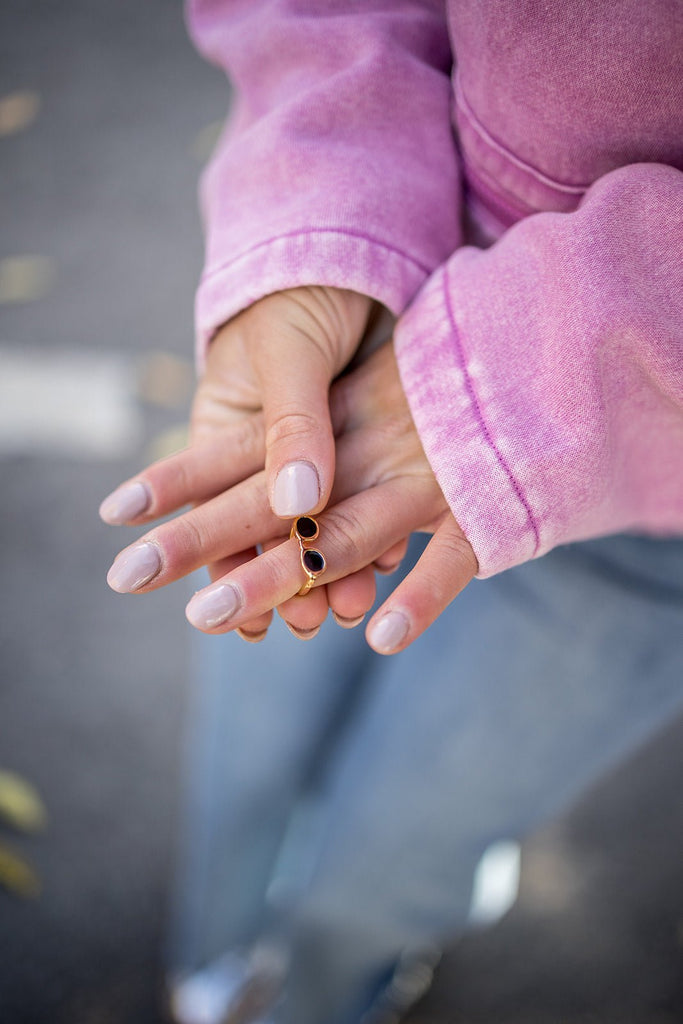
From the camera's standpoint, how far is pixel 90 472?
213 centimetres

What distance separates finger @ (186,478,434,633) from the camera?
649 millimetres

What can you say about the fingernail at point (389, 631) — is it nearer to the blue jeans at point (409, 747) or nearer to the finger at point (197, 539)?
the finger at point (197, 539)

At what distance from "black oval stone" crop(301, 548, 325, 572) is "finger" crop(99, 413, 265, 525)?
0.49ft

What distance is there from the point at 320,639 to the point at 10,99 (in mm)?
2842

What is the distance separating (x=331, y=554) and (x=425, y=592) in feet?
0.30

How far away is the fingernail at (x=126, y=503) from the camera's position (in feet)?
2.41

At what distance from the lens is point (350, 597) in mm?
718

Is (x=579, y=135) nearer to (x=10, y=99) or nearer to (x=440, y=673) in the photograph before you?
(x=440, y=673)

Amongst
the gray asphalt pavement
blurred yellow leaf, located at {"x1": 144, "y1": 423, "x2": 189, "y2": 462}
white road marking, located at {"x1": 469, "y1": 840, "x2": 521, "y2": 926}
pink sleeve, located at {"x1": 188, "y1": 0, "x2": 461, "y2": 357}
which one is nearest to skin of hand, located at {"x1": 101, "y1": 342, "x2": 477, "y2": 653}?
pink sleeve, located at {"x1": 188, "y1": 0, "x2": 461, "y2": 357}

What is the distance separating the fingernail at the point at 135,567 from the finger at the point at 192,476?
0.07 metres

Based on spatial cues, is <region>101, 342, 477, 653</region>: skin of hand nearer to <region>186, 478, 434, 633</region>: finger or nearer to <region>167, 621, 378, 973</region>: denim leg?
<region>186, 478, 434, 633</region>: finger

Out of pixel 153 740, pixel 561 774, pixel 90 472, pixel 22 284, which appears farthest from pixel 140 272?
pixel 561 774

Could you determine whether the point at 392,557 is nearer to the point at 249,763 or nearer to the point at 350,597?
the point at 350,597

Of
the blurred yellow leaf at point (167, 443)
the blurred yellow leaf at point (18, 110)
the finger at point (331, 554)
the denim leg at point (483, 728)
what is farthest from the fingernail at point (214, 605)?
the blurred yellow leaf at point (18, 110)
